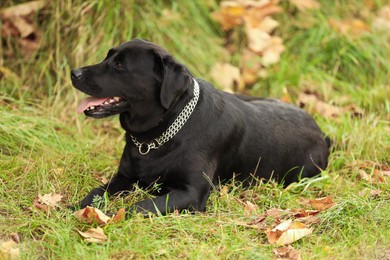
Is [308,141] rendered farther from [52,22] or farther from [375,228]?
[52,22]

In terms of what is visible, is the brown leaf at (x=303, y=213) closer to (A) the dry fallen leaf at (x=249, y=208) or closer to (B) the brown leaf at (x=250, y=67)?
(A) the dry fallen leaf at (x=249, y=208)

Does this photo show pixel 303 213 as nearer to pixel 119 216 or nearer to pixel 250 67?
pixel 119 216

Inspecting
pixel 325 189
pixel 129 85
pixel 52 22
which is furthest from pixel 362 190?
pixel 52 22

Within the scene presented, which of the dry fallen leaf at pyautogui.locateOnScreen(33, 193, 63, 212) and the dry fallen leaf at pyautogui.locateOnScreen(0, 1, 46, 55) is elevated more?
the dry fallen leaf at pyautogui.locateOnScreen(0, 1, 46, 55)

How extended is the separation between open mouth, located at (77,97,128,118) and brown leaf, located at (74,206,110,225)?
63 centimetres

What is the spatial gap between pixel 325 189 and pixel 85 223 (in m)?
1.74

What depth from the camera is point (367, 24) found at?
23.6 feet

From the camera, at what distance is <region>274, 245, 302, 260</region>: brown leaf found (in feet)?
11.7

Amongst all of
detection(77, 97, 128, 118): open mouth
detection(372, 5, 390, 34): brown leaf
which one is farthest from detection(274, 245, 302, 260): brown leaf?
detection(372, 5, 390, 34): brown leaf

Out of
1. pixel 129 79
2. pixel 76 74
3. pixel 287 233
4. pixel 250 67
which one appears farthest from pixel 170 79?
pixel 250 67

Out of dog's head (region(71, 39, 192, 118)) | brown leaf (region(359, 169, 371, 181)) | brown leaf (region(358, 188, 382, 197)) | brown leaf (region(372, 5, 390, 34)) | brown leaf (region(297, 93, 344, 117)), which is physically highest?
dog's head (region(71, 39, 192, 118))

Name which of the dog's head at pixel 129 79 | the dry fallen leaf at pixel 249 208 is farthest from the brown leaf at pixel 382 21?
the dog's head at pixel 129 79

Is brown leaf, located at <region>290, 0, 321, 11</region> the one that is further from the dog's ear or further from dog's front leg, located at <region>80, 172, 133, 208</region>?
dog's front leg, located at <region>80, 172, 133, 208</region>

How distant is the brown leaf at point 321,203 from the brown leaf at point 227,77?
2.14m
